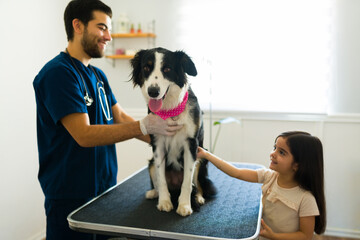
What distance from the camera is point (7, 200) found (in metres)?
2.49

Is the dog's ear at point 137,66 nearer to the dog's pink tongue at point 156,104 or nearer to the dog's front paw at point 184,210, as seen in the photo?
the dog's pink tongue at point 156,104

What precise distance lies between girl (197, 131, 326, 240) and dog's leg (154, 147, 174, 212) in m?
0.48

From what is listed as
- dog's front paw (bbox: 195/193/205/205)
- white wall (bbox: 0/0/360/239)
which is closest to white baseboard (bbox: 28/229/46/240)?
white wall (bbox: 0/0/360/239)

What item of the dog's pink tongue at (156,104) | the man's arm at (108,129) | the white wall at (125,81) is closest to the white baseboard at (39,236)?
the white wall at (125,81)

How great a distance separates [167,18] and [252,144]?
162cm

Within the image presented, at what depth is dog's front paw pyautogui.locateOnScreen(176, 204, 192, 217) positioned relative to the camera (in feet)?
4.61

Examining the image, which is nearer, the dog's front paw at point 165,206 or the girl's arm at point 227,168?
the dog's front paw at point 165,206

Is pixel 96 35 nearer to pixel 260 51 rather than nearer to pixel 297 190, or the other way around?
pixel 297 190

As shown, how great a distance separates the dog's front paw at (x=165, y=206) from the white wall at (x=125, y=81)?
64.2 inches

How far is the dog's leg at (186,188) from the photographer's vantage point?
4.65 ft

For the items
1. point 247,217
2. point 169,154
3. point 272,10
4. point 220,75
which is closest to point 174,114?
point 169,154

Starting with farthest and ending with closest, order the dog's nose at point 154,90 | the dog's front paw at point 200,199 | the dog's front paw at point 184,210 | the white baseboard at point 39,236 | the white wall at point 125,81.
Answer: the white baseboard at point 39,236, the white wall at point 125,81, the dog's front paw at point 200,199, the dog's front paw at point 184,210, the dog's nose at point 154,90

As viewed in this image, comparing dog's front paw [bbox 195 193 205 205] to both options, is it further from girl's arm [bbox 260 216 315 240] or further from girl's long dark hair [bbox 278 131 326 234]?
girl's long dark hair [bbox 278 131 326 234]

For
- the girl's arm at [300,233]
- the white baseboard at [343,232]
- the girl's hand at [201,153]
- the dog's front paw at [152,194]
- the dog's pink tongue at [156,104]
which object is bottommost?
the white baseboard at [343,232]
